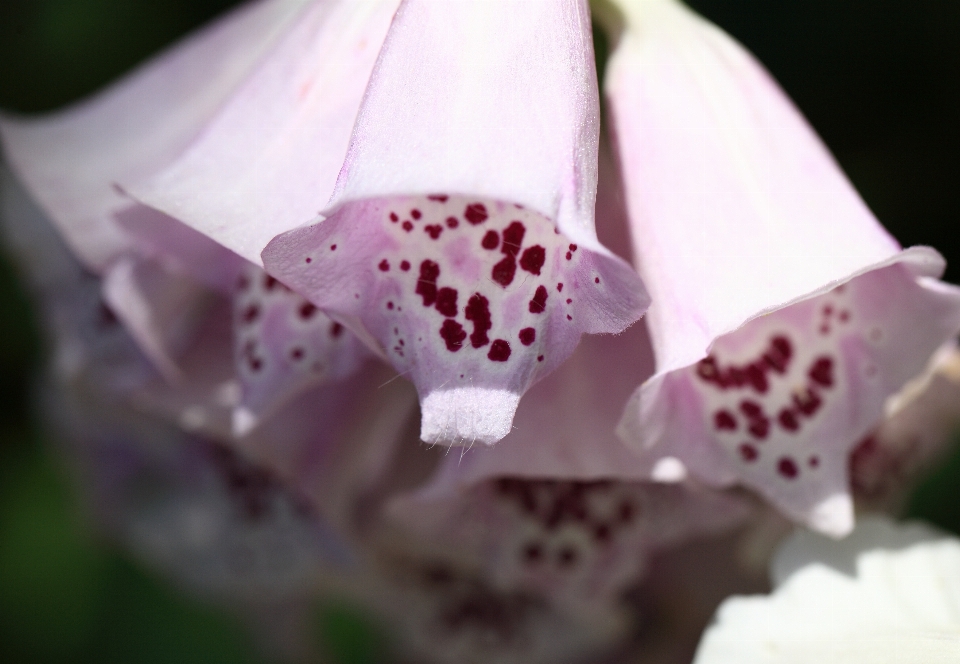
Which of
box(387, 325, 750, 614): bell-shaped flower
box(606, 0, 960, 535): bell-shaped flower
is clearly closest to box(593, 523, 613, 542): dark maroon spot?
box(387, 325, 750, 614): bell-shaped flower

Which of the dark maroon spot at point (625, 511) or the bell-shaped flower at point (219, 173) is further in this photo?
the dark maroon spot at point (625, 511)

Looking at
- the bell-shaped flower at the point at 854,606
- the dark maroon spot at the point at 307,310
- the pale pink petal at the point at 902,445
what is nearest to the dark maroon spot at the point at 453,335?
the dark maroon spot at the point at 307,310

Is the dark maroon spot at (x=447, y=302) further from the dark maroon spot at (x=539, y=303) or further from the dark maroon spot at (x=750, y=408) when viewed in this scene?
the dark maroon spot at (x=750, y=408)

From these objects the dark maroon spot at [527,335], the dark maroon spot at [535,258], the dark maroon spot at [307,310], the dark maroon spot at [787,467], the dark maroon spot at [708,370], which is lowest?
the dark maroon spot at [787,467]

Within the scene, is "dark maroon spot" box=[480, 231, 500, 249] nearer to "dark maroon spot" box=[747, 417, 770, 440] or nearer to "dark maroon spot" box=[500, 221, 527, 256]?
"dark maroon spot" box=[500, 221, 527, 256]

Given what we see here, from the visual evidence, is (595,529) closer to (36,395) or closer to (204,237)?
(204,237)

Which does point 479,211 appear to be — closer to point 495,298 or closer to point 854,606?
point 495,298

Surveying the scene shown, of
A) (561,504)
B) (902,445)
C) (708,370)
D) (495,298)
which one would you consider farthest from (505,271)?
(902,445)
